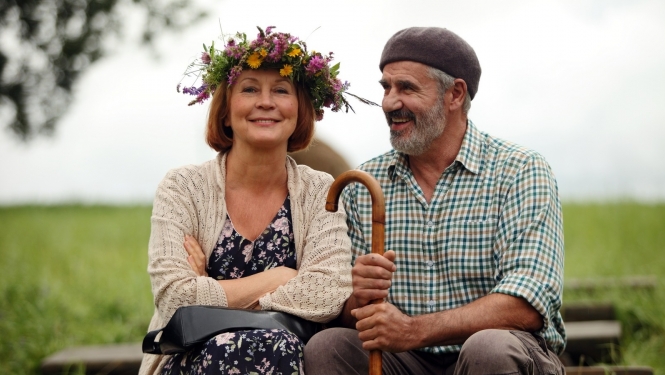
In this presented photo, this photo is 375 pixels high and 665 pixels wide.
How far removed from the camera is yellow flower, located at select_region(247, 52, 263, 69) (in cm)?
387

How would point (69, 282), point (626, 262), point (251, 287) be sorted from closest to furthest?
point (251, 287)
point (69, 282)
point (626, 262)

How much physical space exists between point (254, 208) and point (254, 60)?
2.38 ft

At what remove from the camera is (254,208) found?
4070mm

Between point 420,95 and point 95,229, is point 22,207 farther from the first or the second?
point 420,95

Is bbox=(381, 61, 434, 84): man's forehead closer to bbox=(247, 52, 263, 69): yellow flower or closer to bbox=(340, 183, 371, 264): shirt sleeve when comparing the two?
bbox=(340, 183, 371, 264): shirt sleeve

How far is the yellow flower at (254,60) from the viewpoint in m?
3.87

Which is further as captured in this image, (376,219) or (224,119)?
(224,119)

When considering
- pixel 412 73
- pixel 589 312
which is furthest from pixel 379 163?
pixel 589 312

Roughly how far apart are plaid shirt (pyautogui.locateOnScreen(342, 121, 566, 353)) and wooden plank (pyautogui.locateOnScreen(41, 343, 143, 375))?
2.28 metres

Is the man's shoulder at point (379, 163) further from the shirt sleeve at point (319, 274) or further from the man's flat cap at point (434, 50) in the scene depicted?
the man's flat cap at point (434, 50)

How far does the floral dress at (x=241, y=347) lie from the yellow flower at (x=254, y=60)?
0.83 meters

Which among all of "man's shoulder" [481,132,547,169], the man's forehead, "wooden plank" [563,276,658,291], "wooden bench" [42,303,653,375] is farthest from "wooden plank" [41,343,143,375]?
"wooden plank" [563,276,658,291]

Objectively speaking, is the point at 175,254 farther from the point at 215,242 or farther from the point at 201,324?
the point at 201,324

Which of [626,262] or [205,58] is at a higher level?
[205,58]
